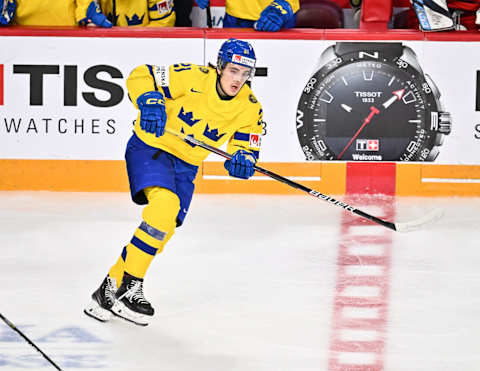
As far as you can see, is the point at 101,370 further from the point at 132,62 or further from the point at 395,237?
the point at 132,62

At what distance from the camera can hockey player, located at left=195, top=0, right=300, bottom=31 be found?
6965 millimetres

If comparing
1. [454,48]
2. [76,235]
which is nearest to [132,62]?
[76,235]

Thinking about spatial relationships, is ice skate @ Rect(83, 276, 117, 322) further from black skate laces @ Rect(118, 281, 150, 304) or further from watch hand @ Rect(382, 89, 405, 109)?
watch hand @ Rect(382, 89, 405, 109)

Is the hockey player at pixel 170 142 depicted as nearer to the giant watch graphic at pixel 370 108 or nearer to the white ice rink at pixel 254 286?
the white ice rink at pixel 254 286

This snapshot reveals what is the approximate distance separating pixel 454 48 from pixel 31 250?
10.9 feet

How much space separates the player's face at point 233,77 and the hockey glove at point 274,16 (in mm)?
→ 2646

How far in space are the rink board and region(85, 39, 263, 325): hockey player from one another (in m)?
2.51

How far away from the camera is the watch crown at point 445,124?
7082 millimetres

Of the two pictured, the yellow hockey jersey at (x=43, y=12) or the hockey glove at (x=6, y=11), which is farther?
the yellow hockey jersey at (x=43, y=12)

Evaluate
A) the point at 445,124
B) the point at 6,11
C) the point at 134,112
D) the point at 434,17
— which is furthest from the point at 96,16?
the point at 445,124

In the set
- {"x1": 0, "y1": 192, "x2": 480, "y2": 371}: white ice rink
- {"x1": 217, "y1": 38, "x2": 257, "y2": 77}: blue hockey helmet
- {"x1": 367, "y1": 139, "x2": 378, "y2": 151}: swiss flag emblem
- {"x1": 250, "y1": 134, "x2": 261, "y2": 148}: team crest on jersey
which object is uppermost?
{"x1": 217, "y1": 38, "x2": 257, "y2": 77}: blue hockey helmet

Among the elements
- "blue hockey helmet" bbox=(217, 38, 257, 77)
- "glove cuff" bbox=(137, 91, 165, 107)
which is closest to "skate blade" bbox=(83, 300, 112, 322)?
"glove cuff" bbox=(137, 91, 165, 107)

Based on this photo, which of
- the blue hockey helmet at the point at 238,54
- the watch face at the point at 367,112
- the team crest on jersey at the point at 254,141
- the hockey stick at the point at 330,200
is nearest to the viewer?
the blue hockey helmet at the point at 238,54

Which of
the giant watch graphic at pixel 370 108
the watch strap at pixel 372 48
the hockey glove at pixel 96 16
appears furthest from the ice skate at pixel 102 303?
the watch strap at pixel 372 48
